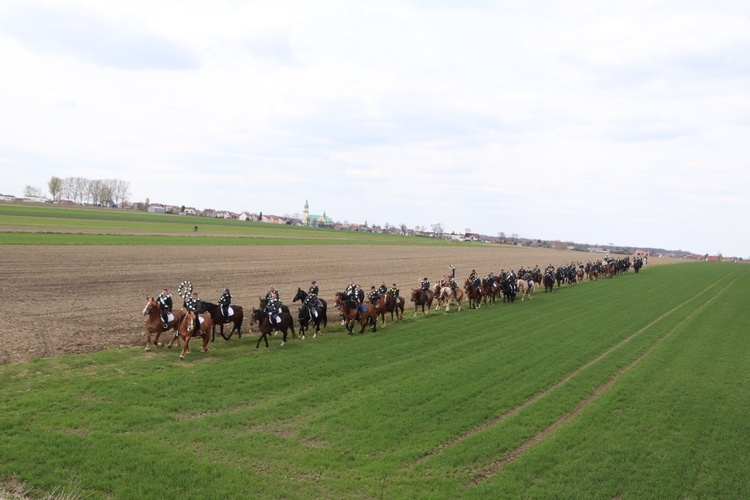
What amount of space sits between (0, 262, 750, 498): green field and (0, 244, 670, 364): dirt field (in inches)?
128

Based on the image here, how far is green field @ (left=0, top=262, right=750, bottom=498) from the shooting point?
930 cm

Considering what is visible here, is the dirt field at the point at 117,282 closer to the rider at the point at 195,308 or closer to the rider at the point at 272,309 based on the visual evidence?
the rider at the point at 195,308

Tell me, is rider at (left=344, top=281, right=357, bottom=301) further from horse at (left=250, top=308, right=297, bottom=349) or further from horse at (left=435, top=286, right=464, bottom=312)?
horse at (left=435, top=286, right=464, bottom=312)

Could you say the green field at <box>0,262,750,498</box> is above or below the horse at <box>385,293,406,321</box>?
below

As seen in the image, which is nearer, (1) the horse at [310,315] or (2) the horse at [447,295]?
(1) the horse at [310,315]

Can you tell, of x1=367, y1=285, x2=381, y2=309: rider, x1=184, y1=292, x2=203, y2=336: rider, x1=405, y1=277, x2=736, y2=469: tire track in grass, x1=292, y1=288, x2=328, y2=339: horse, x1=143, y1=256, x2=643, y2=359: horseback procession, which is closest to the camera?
x1=405, y1=277, x2=736, y2=469: tire track in grass

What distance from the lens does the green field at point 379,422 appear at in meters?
9.30

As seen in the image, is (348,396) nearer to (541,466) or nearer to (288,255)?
(541,466)

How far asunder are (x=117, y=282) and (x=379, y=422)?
25.2m

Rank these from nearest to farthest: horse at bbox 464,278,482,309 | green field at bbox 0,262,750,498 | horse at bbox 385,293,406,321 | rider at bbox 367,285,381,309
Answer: green field at bbox 0,262,750,498 → rider at bbox 367,285,381,309 → horse at bbox 385,293,406,321 → horse at bbox 464,278,482,309

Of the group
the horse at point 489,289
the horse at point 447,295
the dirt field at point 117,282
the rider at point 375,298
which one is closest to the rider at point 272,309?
the dirt field at point 117,282

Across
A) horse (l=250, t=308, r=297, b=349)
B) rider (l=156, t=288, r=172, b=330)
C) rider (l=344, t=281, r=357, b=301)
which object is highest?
rider (l=344, t=281, r=357, b=301)

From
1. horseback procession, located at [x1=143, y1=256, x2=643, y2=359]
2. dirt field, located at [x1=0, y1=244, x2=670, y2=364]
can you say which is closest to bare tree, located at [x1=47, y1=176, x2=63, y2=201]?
dirt field, located at [x1=0, y1=244, x2=670, y2=364]

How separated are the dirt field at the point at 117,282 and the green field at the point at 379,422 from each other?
3246 mm
